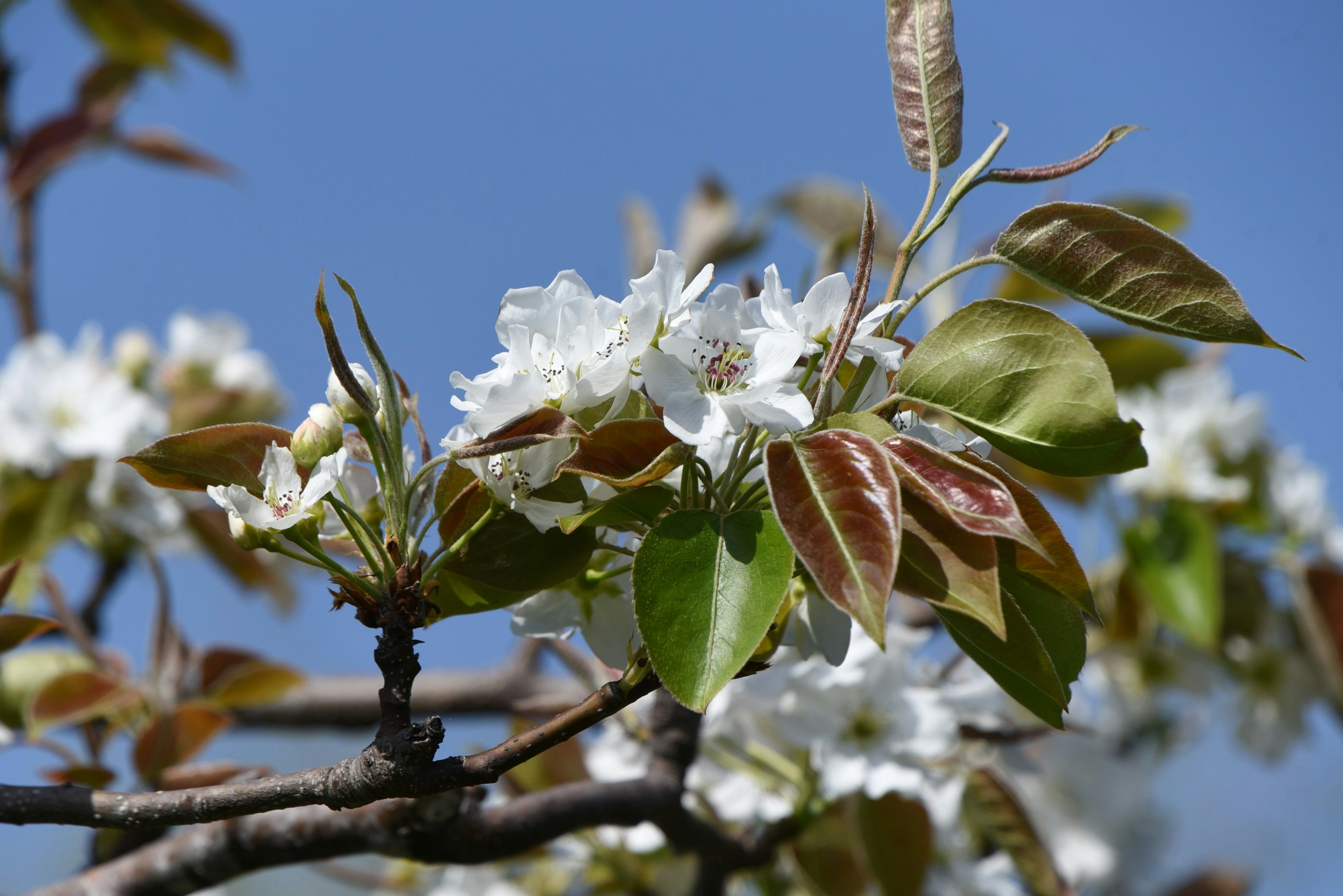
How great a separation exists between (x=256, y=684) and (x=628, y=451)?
0.92 metres

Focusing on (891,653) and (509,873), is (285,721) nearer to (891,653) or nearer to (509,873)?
(509,873)

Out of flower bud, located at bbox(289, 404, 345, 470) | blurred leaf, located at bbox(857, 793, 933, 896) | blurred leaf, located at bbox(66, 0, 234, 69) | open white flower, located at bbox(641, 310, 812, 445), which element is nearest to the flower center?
open white flower, located at bbox(641, 310, 812, 445)

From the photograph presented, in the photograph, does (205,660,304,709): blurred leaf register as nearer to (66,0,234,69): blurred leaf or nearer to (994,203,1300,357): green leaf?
(994,203,1300,357): green leaf

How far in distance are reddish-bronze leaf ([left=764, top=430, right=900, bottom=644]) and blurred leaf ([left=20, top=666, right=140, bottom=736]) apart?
1035 millimetres

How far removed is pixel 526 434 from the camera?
62 cm

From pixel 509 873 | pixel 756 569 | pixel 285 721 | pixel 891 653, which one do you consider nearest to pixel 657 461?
pixel 756 569

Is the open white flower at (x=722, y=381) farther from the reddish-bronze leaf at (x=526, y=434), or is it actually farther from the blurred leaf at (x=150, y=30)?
the blurred leaf at (x=150, y=30)

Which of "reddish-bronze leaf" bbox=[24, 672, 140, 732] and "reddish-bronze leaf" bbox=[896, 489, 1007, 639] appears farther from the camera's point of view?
"reddish-bronze leaf" bbox=[24, 672, 140, 732]

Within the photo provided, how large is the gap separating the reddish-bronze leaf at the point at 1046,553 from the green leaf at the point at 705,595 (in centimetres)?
13

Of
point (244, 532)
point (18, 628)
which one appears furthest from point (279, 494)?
point (18, 628)

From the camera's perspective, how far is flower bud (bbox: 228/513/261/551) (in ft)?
2.06

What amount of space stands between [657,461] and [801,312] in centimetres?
15

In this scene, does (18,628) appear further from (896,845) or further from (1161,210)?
(1161,210)

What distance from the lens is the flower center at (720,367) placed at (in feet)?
2.16
